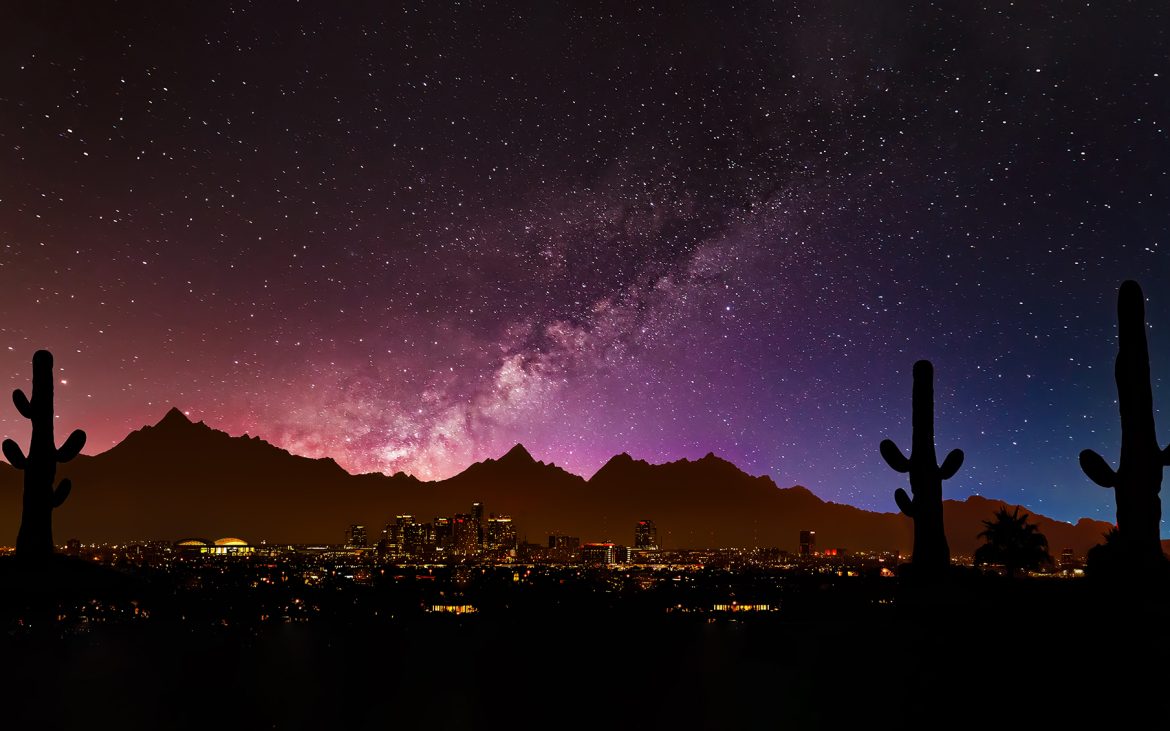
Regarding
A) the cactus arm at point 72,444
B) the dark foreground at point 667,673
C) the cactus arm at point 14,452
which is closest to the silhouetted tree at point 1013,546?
the dark foreground at point 667,673

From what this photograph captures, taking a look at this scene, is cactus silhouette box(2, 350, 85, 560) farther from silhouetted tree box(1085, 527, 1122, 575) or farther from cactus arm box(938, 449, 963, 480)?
silhouetted tree box(1085, 527, 1122, 575)

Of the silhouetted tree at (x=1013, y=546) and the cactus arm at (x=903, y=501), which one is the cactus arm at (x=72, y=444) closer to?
the cactus arm at (x=903, y=501)

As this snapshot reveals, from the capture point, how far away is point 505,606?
10088 cm

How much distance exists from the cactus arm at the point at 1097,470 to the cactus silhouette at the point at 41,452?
28.0 m

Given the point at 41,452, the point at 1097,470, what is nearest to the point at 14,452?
the point at 41,452

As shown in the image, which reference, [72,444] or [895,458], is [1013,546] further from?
[72,444]

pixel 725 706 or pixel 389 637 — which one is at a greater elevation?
pixel 725 706

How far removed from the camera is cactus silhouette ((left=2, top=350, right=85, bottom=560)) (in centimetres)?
2416

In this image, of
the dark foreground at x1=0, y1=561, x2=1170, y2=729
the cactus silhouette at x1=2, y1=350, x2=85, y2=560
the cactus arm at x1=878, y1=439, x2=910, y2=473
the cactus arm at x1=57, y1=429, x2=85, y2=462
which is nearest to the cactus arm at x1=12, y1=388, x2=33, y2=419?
the cactus silhouette at x1=2, y1=350, x2=85, y2=560

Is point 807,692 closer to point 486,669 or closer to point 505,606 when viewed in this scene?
point 486,669

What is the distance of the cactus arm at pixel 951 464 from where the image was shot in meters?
23.1

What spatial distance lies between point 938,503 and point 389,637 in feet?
163

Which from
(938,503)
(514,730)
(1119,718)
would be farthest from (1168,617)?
(514,730)

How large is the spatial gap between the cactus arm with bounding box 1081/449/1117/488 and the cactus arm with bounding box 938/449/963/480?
17.6 feet
